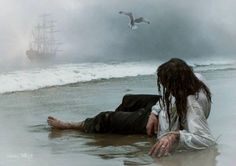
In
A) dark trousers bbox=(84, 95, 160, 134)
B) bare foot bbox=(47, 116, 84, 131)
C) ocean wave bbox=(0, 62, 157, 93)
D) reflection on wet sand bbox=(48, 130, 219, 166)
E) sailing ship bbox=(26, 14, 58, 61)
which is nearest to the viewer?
reflection on wet sand bbox=(48, 130, 219, 166)

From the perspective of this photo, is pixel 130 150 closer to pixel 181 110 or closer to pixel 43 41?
pixel 181 110

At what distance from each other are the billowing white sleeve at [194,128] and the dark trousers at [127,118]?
37.6 inches

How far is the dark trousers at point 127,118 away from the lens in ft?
19.2

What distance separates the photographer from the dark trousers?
587 centimetres

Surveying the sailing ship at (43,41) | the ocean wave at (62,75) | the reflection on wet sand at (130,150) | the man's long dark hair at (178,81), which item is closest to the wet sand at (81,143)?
the reflection on wet sand at (130,150)

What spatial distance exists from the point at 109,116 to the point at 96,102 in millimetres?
3477

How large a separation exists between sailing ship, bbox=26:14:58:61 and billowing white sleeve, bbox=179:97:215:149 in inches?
997

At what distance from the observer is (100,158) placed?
4.92m

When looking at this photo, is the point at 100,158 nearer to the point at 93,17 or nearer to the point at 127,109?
the point at 127,109

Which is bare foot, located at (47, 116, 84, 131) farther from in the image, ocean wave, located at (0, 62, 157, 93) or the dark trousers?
ocean wave, located at (0, 62, 157, 93)

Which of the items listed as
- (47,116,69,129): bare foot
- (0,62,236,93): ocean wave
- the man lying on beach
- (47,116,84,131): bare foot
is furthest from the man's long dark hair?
(0,62,236,93): ocean wave

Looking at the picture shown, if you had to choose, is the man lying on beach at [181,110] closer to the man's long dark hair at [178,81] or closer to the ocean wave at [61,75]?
the man's long dark hair at [178,81]

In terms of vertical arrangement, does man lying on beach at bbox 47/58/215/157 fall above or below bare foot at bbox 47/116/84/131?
above

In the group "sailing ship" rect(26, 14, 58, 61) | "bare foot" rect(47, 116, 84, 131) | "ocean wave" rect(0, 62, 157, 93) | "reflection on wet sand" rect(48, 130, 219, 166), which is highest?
"sailing ship" rect(26, 14, 58, 61)
